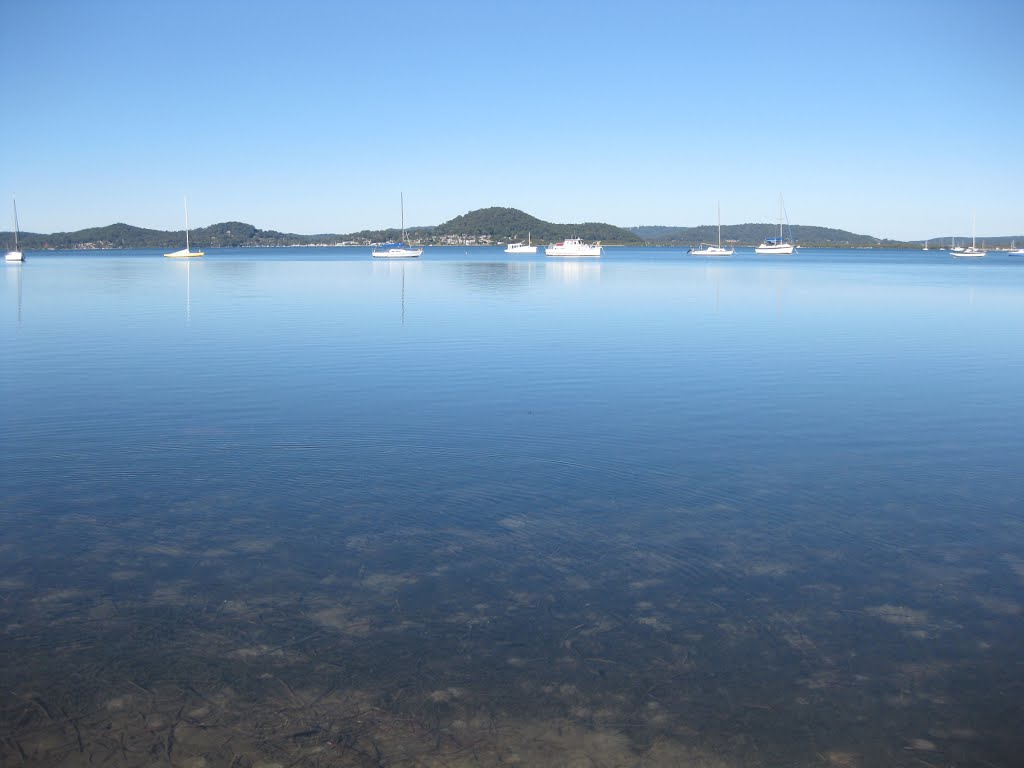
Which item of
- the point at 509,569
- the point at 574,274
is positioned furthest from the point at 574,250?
the point at 509,569

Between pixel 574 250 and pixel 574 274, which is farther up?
pixel 574 250

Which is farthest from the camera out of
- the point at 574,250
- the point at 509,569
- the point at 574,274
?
the point at 574,250

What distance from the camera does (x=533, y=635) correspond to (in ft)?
25.7

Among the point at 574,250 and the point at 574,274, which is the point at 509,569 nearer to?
the point at 574,274

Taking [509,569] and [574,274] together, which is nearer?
[509,569]

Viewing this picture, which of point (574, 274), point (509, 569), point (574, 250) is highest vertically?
point (574, 250)

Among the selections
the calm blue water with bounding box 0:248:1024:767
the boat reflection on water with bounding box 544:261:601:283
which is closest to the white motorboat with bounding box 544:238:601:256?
the boat reflection on water with bounding box 544:261:601:283

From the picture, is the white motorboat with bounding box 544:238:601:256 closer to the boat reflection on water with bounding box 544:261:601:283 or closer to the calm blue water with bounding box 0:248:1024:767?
the boat reflection on water with bounding box 544:261:601:283

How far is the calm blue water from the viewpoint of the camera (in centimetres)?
648

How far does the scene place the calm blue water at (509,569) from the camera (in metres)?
6.48

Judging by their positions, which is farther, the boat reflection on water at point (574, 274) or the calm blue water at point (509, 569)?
the boat reflection on water at point (574, 274)

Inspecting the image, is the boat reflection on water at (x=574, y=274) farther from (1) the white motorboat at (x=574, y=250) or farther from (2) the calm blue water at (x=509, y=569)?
(2) the calm blue water at (x=509, y=569)

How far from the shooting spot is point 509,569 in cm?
927

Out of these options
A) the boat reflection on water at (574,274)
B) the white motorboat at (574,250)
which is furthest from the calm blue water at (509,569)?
the white motorboat at (574,250)
